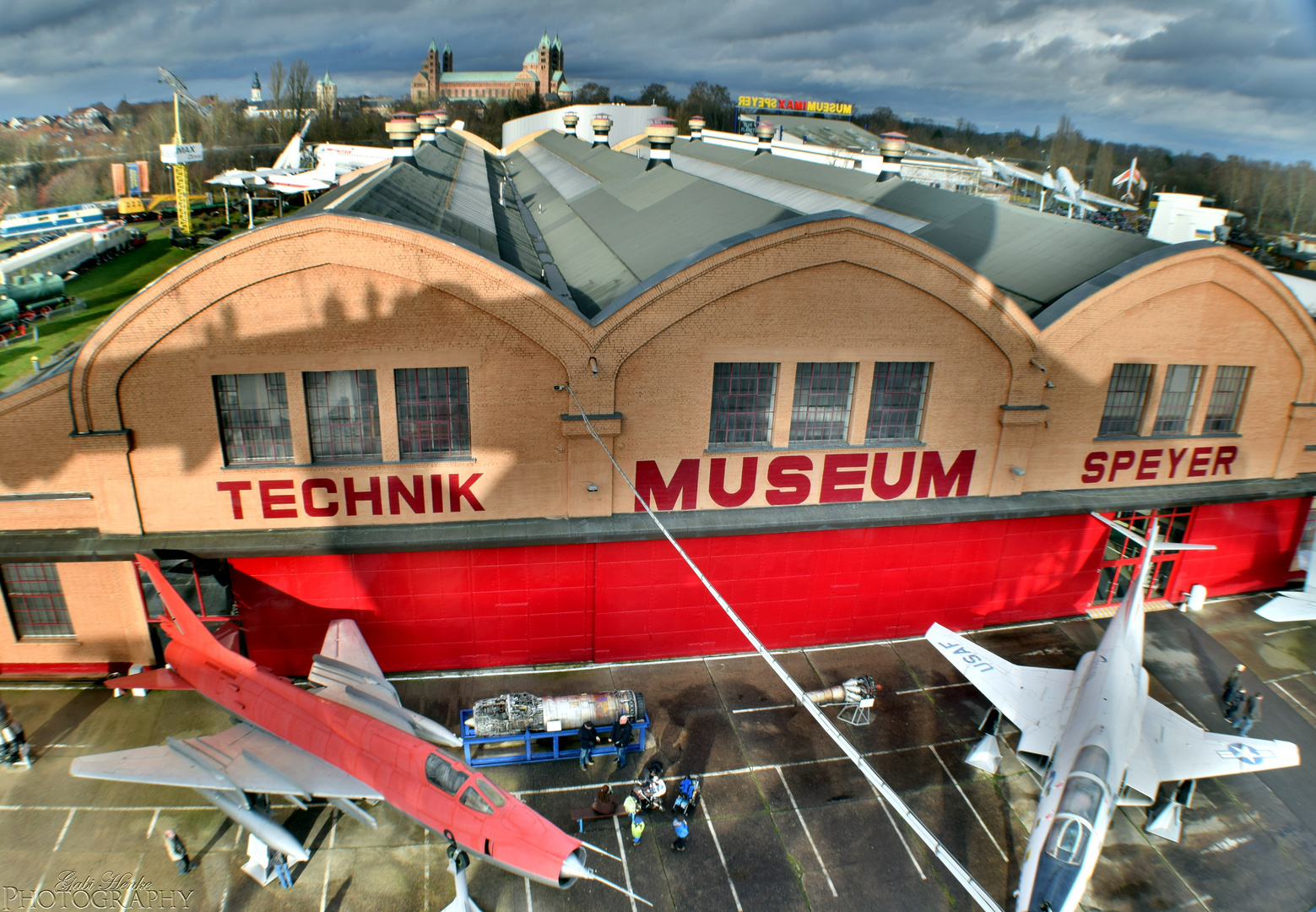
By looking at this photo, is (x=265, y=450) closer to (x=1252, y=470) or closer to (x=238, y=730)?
(x=238, y=730)

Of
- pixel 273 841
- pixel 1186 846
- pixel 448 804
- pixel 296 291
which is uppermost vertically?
pixel 296 291

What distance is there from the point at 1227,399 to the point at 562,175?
40882 mm

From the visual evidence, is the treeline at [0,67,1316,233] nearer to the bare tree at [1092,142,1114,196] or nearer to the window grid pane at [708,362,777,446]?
the bare tree at [1092,142,1114,196]

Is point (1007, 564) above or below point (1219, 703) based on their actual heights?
above

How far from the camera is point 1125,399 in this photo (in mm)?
23109

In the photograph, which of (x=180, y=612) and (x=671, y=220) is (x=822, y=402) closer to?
(x=671, y=220)

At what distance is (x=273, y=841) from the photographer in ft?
47.0

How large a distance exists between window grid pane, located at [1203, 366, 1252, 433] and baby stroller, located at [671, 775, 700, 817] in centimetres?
2016

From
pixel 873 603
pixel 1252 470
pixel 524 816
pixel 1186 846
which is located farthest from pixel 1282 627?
Result: pixel 524 816

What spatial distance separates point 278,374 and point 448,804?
10863 mm

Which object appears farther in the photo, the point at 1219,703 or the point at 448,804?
the point at 1219,703

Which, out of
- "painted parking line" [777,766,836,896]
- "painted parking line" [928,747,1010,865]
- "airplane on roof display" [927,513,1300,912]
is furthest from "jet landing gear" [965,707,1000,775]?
"painted parking line" [777,766,836,896]

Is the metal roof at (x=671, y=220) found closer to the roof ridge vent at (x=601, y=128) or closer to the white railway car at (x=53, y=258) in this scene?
the roof ridge vent at (x=601, y=128)

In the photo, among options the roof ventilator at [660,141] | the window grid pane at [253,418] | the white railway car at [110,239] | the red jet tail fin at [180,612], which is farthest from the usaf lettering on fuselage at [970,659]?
the white railway car at [110,239]
